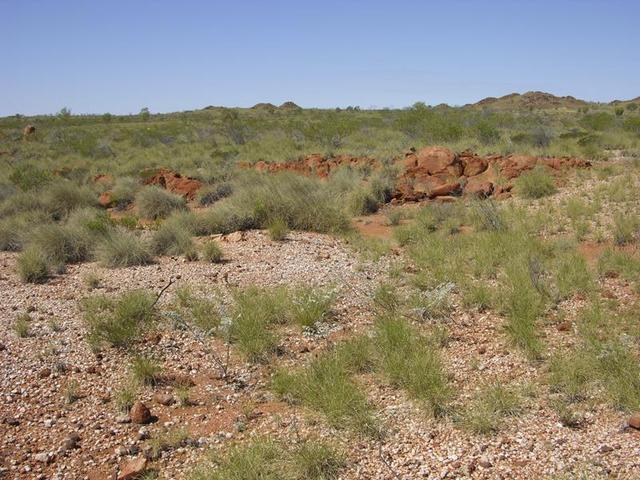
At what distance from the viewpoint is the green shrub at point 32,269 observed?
9156mm

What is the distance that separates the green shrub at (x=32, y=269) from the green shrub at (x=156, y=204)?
5319 mm

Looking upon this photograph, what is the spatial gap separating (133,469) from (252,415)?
3.85 feet

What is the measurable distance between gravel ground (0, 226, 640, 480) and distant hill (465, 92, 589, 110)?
62.6 m

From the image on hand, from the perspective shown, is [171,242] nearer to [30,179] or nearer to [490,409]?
[490,409]

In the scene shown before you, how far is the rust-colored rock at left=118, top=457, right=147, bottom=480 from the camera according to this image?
175 inches

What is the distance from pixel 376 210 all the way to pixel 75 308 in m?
8.42

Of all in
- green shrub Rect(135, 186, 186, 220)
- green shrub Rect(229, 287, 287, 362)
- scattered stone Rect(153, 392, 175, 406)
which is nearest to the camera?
scattered stone Rect(153, 392, 175, 406)

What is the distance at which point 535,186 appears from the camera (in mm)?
13844

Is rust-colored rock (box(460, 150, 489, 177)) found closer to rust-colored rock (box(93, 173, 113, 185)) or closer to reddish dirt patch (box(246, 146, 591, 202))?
reddish dirt patch (box(246, 146, 591, 202))

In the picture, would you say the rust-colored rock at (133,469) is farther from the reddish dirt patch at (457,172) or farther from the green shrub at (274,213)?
the reddish dirt patch at (457,172)


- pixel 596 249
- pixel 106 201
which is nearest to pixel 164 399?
pixel 596 249

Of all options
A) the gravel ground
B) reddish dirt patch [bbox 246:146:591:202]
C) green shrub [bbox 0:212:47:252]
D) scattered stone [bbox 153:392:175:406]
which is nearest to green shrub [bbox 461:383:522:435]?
the gravel ground

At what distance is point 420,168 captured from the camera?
1631 centimetres

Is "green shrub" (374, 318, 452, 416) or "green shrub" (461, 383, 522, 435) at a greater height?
"green shrub" (374, 318, 452, 416)
